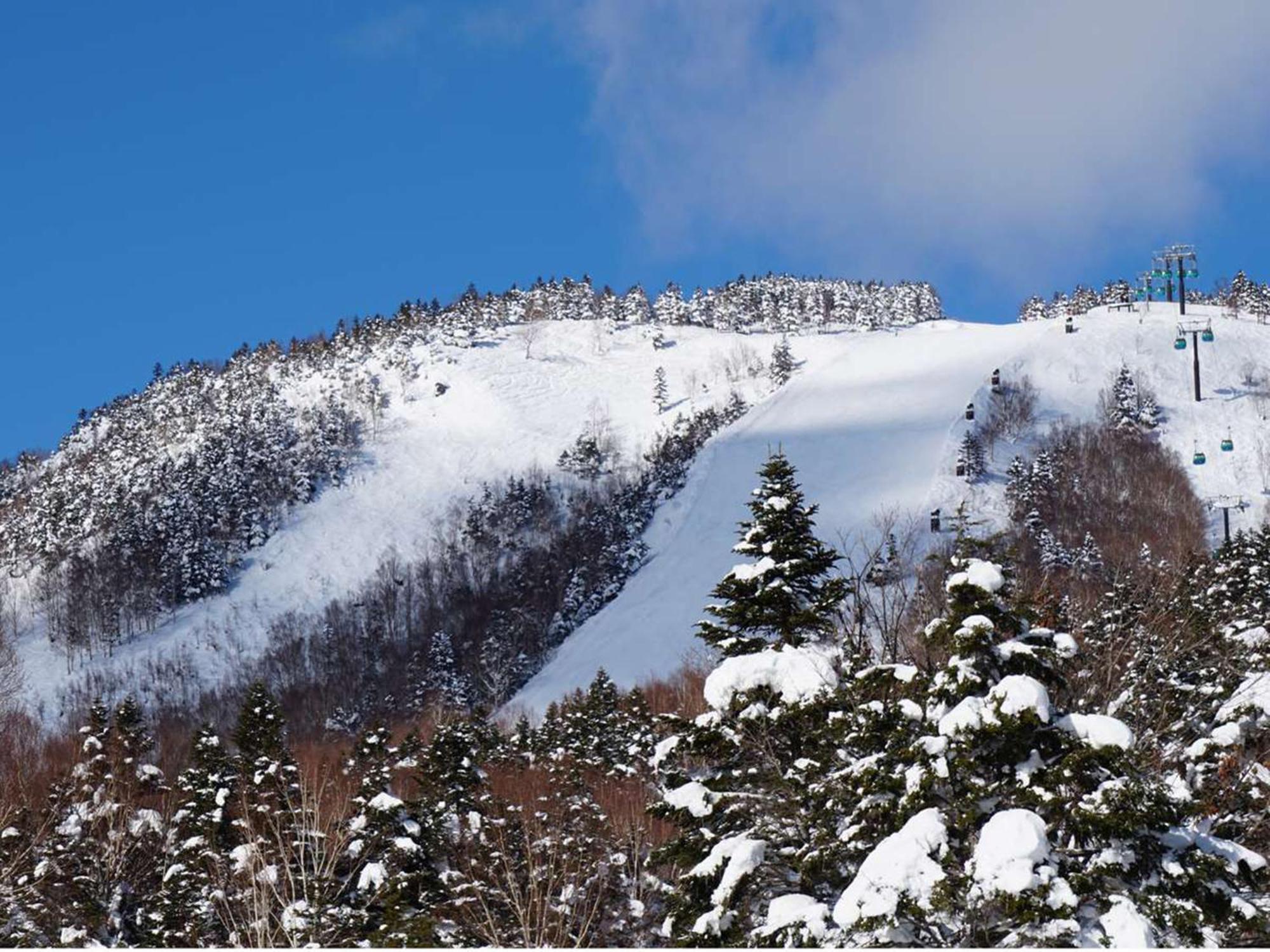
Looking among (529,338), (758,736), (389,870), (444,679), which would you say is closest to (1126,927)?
(758,736)

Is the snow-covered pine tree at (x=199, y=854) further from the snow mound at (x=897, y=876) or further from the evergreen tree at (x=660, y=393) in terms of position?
the evergreen tree at (x=660, y=393)

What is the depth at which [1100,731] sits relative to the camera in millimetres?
9891

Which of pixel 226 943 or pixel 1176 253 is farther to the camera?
pixel 1176 253

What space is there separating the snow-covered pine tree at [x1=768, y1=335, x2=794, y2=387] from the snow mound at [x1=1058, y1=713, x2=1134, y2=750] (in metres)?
130

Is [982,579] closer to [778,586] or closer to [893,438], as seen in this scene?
[778,586]

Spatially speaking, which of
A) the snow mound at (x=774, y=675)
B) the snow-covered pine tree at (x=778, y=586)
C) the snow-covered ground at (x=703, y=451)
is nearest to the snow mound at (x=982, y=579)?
the snow mound at (x=774, y=675)

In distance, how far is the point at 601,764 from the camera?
137ft

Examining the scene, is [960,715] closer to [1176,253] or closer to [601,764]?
[601,764]

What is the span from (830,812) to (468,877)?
9.44 metres

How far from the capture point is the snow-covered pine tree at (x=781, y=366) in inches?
5714

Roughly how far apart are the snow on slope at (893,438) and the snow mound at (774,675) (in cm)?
5265

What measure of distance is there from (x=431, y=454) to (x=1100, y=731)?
148 metres

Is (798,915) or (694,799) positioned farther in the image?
(694,799)

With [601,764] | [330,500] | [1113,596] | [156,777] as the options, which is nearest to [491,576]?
[330,500]
